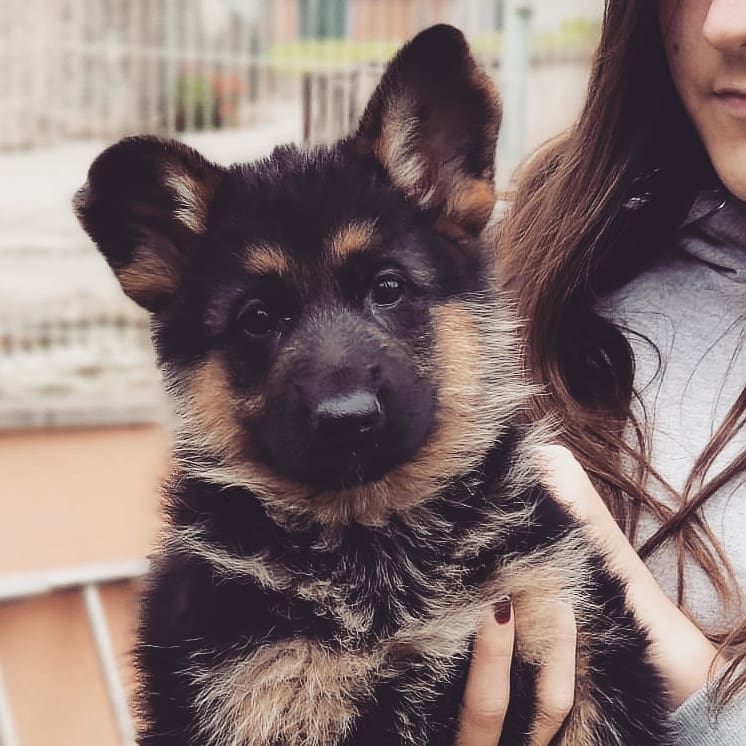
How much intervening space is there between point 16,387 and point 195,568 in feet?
12.9

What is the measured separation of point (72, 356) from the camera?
609 centimetres

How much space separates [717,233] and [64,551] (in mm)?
3832

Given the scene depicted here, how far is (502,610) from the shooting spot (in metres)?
2.06

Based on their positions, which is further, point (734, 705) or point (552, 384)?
point (552, 384)

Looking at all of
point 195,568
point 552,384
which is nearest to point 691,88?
point 552,384

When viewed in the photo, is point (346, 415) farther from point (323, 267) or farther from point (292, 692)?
point (292, 692)

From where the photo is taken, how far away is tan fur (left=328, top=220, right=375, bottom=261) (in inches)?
88.1

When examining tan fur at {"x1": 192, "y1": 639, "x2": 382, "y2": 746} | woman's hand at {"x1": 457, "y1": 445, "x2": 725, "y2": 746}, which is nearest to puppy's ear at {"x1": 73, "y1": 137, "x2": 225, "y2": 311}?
tan fur at {"x1": 192, "y1": 639, "x2": 382, "y2": 746}

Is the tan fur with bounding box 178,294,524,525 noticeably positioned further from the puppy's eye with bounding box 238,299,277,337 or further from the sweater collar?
the sweater collar

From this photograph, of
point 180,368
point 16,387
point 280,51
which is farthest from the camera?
point 280,51

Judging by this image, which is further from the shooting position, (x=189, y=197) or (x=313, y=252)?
(x=189, y=197)

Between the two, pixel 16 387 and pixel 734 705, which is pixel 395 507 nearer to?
pixel 734 705

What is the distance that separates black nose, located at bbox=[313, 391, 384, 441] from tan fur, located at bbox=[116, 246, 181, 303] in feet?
1.64

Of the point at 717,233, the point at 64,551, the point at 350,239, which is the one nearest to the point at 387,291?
the point at 350,239
